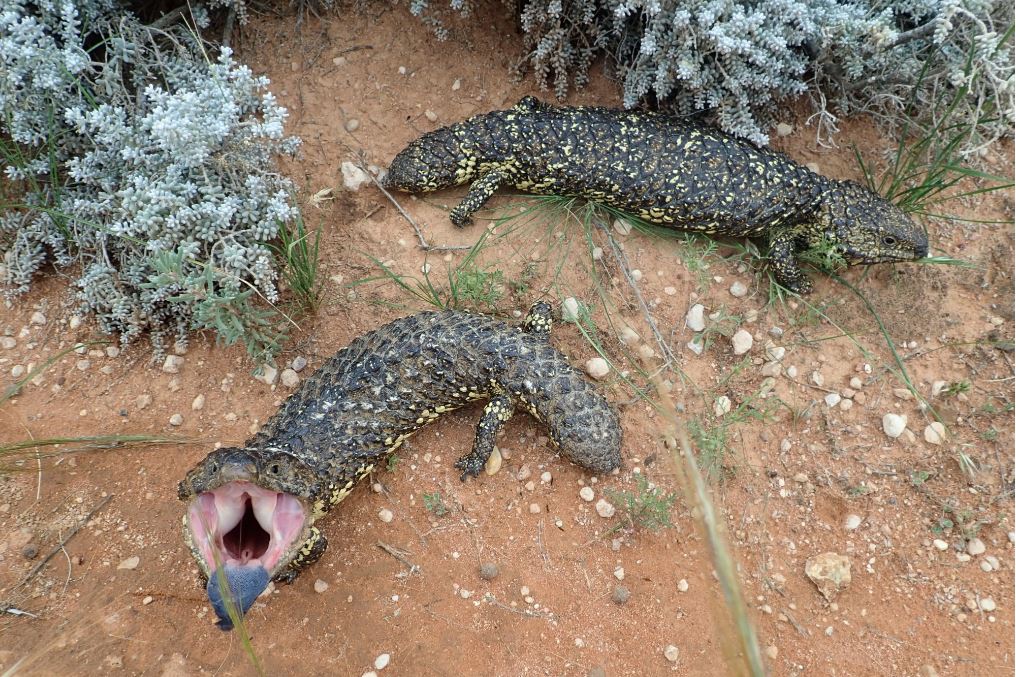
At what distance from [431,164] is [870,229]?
2454 millimetres

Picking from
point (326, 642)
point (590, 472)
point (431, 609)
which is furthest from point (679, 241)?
point (326, 642)

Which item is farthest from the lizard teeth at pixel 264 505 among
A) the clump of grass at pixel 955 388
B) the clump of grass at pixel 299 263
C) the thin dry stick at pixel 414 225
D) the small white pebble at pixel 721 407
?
the clump of grass at pixel 955 388

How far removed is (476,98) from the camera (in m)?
4.20

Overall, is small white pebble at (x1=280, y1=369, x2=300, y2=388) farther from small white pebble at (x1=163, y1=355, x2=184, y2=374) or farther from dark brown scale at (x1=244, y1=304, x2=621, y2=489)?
small white pebble at (x1=163, y1=355, x2=184, y2=374)

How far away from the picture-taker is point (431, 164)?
12.5ft

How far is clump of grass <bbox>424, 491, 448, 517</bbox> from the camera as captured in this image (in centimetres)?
322

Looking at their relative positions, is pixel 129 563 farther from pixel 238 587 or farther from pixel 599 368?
pixel 599 368

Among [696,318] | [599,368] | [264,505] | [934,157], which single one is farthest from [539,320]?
[934,157]

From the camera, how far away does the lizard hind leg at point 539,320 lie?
11.5 feet

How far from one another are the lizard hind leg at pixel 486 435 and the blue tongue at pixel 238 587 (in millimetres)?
1084

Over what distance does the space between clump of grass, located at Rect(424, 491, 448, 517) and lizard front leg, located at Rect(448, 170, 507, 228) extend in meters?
1.60

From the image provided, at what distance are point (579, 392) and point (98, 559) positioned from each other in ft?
8.01

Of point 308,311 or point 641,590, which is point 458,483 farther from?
point 308,311

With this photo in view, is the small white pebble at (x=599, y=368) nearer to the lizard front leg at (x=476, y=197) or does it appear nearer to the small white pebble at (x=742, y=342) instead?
the small white pebble at (x=742, y=342)
